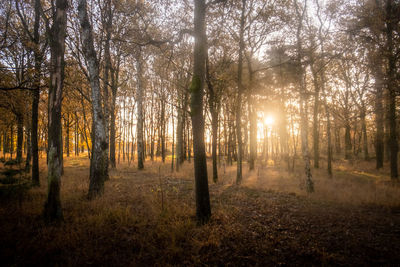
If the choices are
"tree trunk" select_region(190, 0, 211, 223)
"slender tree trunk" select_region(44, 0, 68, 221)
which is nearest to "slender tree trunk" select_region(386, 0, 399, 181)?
"tree trunk" select_region(190, 0, 211, 223)

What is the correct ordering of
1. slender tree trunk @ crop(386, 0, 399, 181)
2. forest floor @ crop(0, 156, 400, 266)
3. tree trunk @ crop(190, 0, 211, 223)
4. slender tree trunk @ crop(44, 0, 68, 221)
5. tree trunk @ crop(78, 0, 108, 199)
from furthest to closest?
1. slender tree trunk @ crop(386, 0, 399, 181)
2. tree trunk @ crop(78, 0, 108, 199)
3. tree trunk @ crop(190, 0, 211, 223)
4. slender tree trunk @ crop(44, 0, 68, 221)
5. forest floor @ crop(0, 156, 400, 266)

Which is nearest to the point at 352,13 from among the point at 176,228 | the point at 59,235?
the point at 176,228

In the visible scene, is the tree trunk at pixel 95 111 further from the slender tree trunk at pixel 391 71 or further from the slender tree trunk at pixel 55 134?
the slender tree trunk at pixel 391 71

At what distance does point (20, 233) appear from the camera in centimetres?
400

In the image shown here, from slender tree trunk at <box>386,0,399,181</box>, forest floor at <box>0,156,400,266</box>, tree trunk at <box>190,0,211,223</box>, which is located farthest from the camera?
slender tree trunk at <box>386,0,399,181</box>

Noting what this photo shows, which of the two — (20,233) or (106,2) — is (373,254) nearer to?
(20,233)

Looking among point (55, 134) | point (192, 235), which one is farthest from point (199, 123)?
point (55, 134)

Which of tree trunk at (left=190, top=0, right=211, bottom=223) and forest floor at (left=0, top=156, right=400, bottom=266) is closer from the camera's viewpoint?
forest floor at (left=0, top=156, right=400, bottom=266)

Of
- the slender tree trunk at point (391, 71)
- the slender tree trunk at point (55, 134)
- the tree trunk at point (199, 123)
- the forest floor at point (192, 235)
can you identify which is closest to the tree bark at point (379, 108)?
the slender tree trunk at point (391, 71)

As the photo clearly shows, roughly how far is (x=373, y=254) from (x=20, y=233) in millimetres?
8016

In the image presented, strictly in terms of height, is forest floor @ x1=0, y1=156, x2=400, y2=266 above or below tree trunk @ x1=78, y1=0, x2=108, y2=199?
below

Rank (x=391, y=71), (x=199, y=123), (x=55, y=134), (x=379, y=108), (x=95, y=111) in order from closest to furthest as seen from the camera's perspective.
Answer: (x=55, y=134), (x=199, y=123), (x=95, y=111), (x=391, y=71), (x=379, y=108)

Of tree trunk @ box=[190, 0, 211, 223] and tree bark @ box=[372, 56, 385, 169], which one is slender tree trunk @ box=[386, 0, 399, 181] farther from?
tree trunk @ box=[190, 0, 211, 223]

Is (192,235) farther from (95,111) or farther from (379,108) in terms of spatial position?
(379,108)
